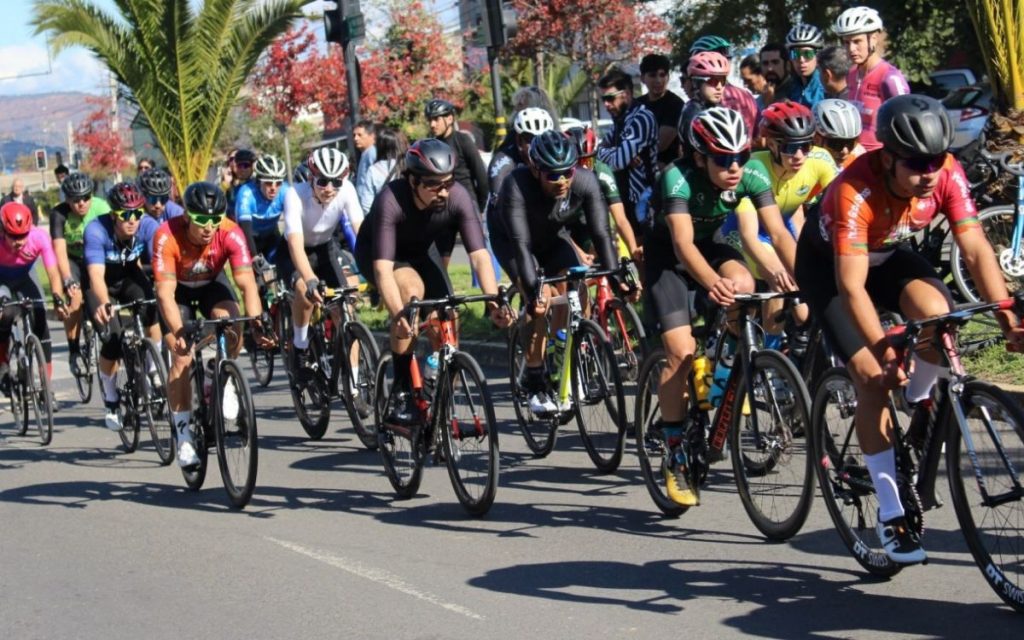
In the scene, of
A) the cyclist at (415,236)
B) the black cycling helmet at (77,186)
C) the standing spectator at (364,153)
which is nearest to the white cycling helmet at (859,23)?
the cyclist at (415,236)

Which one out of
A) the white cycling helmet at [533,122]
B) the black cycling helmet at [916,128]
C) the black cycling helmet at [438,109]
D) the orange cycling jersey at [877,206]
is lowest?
the orange cycling jersey at [877,206]

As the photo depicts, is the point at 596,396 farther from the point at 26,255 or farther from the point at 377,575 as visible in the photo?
the point at 26,255

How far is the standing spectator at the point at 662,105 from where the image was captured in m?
11.8

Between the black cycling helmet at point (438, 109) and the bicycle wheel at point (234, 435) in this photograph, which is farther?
the black cycling helmet at point (438, 109)

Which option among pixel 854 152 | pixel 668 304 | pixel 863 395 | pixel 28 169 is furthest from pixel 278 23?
pixel 28 169

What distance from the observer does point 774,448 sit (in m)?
7.02

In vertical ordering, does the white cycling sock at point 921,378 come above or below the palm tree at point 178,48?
below

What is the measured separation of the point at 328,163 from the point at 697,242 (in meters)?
4.01

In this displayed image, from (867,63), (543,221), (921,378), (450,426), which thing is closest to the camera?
(921,378)

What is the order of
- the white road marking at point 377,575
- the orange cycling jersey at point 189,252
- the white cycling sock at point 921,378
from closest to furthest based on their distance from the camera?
the white cycling sock at point 921,378, the white road marking at point 377,575, the orange cycling jersey at point 189,252

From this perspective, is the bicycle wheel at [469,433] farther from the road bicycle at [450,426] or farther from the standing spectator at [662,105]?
the standing spectator at [662,105]

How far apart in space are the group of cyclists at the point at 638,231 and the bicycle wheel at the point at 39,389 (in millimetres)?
350

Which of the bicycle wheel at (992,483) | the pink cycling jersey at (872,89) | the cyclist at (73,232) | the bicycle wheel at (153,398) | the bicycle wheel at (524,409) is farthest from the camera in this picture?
the cyclist at (73,232)

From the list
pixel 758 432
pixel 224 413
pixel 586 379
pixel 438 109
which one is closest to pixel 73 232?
pixel 438 109
